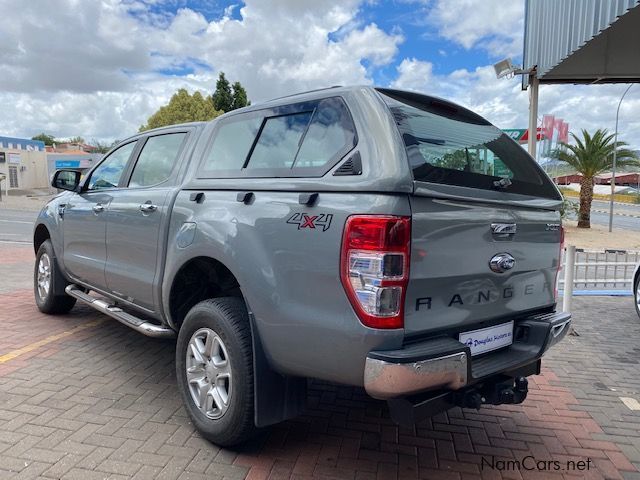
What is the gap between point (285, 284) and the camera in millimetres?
2543

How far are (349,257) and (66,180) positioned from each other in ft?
12.6

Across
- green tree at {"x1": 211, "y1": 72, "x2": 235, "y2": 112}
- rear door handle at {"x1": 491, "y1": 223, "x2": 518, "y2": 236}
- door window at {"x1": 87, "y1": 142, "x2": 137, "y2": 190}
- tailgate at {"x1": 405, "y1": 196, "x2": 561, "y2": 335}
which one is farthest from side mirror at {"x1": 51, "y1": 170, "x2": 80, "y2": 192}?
green tree at {"x1": 211, "y1": 72, "x2": 235, "y2": 112}

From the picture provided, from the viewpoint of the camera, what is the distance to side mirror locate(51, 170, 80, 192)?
4.98 metres

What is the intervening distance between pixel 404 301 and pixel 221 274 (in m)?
1.41

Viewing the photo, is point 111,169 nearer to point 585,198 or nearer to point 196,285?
point 196,285

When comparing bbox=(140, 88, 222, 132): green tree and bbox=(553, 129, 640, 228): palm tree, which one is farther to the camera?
bbox=(140, 88, 222, 132): green tree

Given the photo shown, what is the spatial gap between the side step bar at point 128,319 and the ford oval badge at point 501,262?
2.18m

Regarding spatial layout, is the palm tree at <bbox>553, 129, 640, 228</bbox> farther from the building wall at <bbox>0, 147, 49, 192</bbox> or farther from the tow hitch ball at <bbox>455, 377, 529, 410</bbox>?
the building wall at <bbox>0, 147, 49, 192</bbox>

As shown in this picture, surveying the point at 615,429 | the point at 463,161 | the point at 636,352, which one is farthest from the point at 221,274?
the point at 636,352

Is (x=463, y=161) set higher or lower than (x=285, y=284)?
higher

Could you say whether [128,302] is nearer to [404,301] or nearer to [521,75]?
[404,301]

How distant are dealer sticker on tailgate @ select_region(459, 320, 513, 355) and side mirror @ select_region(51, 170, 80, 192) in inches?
156

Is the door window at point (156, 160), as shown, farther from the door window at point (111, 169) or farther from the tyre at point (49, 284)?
the tyre at point (49, 284)

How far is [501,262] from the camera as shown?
108 inches
